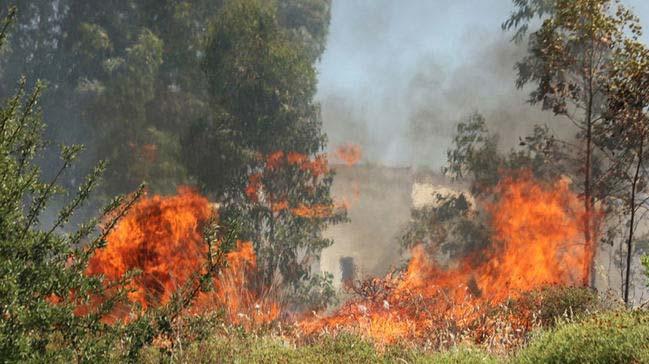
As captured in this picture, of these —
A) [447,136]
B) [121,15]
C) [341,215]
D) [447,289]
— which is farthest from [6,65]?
[447,289]

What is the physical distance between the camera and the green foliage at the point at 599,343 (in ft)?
21.9

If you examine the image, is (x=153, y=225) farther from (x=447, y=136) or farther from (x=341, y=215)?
(x=447, y=136)

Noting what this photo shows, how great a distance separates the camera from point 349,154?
32.6m

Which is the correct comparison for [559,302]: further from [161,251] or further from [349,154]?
[349,154]

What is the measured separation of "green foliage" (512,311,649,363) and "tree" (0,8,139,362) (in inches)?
188

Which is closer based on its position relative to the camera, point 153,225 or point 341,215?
point 153,225

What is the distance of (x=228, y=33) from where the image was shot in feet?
79.4

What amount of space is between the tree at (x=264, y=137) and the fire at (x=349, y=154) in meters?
7.77

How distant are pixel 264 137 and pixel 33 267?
19602mm

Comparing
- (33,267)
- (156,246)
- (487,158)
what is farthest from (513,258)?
(33,267)

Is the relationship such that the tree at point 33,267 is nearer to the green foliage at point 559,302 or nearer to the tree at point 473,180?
the green foliage at point 559,302

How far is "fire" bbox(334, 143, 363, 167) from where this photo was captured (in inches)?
1277

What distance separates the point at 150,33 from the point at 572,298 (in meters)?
22.5

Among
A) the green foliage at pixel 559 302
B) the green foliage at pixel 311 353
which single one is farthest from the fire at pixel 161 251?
the green foliage at pixel 311 353
